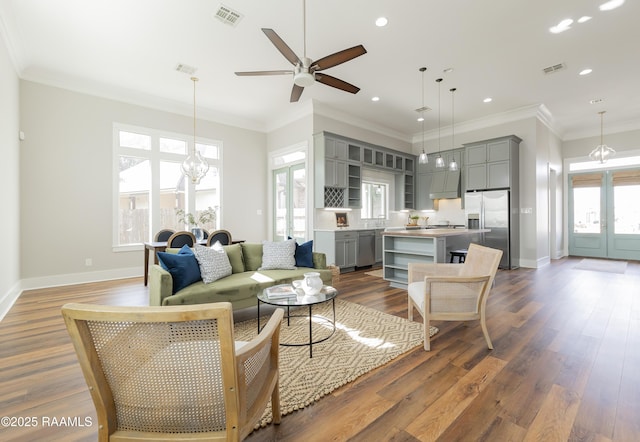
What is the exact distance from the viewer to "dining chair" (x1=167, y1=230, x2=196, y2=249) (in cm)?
435

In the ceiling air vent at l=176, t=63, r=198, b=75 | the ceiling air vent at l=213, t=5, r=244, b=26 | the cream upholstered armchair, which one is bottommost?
the cream upholstered armchair

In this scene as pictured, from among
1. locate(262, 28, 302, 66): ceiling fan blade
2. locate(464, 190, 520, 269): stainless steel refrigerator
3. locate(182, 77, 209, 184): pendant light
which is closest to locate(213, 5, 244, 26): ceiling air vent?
locate(262, 28, 302, 66): ceiling fan blade

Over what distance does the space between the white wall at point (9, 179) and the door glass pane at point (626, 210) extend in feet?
39.1

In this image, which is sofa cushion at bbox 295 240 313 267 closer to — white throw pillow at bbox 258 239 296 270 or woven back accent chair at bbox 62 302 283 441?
white throw pillow at bbox 258 239 296 270

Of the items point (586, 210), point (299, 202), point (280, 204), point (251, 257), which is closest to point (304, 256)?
point (251, 257)

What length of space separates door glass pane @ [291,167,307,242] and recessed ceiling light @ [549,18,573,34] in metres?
4.48

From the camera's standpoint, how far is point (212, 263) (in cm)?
330

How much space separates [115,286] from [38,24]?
369 cm

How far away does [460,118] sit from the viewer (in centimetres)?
696

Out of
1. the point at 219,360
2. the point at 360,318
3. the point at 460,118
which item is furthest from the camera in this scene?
the point at 460,118

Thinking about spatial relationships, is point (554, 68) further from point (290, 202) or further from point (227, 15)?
point (290, 202)

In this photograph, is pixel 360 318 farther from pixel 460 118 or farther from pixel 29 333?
pixel 460 118

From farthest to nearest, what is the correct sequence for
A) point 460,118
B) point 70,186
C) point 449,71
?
point 460,118 → point 70,186 → point 449,71

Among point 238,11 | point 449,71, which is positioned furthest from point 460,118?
point 238,11
